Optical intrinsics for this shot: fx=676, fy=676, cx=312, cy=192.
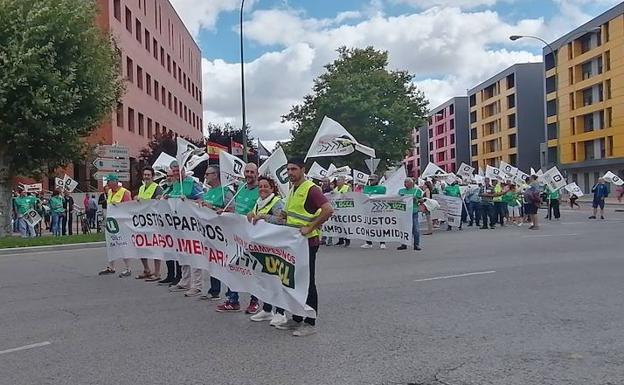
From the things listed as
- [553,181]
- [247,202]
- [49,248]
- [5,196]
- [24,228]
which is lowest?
[49,248]

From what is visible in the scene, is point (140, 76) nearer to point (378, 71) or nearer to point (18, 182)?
point (18, 182)

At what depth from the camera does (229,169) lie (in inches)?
424

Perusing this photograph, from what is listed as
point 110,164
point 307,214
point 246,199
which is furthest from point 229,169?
point 110,164

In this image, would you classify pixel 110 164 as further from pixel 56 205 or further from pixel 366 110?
pixel 366 110

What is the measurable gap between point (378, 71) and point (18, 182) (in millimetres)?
32975

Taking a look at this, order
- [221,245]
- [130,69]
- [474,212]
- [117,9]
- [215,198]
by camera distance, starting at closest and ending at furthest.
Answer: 1. [221,245]
2. [215,198]
3. [474,212]
4. [117,9]
5. [130,69]

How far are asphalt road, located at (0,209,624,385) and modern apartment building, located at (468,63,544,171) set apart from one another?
249 ft

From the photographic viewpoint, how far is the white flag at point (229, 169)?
417 inches

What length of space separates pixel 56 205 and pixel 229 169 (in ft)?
46.7

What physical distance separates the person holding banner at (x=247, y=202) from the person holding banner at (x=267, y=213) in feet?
0.58

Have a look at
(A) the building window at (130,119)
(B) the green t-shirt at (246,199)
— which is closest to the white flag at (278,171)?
(B) the green t-shirt at (246,199)

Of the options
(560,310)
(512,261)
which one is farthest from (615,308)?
(512,261)

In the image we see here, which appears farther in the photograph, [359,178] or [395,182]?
[359,178]

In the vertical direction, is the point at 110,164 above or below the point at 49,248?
above
